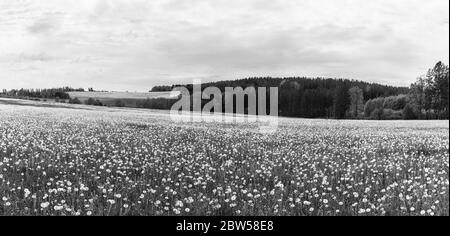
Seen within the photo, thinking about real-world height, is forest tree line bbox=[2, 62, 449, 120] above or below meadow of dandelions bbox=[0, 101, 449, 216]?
above

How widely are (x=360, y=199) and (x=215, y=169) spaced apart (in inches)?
120

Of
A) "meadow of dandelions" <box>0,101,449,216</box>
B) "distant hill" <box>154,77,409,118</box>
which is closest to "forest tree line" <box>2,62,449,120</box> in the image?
"distant hill" <box>154,77,409,118</box>

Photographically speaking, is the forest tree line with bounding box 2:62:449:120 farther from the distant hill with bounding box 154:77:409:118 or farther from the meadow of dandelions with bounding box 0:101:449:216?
the meadow of dandelions with bounding box 0:101:449:216

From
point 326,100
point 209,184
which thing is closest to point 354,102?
point 326,100

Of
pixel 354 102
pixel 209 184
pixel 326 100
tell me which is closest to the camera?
pixel 209 184

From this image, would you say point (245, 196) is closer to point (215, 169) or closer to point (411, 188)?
point (215, 169)

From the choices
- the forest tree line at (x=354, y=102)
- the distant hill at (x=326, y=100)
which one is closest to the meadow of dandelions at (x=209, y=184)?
the forest tree line at (x=354, y=102)

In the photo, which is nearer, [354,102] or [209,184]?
[209,184]

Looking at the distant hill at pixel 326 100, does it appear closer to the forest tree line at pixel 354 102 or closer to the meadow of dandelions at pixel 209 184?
the forest tree line at pixel 354 102

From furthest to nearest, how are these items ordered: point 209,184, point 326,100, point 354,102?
point 354,102 → point 326,100 → point 209,184

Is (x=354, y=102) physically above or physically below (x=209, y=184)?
above

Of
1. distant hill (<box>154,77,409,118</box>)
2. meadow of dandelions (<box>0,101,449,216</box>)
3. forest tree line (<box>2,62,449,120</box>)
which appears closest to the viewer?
meadow of dandelions (<box>0,101,449,216</box>)

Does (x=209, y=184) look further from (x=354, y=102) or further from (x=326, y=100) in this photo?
(x=354, y=102)

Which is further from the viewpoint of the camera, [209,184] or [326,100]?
[326,100]
